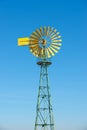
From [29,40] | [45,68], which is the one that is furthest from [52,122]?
[29,40]

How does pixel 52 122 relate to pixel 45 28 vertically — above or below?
below

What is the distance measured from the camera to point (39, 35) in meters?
84.8

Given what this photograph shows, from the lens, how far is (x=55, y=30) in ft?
278

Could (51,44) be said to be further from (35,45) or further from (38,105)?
(38,105)

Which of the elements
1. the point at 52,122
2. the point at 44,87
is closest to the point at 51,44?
the point at 44,87

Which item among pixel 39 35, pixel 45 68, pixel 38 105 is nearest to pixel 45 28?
pixel 39 35

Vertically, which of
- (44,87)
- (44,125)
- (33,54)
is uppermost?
(33,54)

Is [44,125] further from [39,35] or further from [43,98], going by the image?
[39,35]

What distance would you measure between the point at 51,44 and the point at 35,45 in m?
2.69

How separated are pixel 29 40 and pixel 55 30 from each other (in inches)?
184

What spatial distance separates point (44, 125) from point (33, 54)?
1195 cm

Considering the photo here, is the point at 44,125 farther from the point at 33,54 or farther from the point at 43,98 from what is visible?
the point at 33,54

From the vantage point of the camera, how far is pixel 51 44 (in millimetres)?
85000

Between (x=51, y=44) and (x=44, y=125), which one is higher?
(x=51, y=44)
